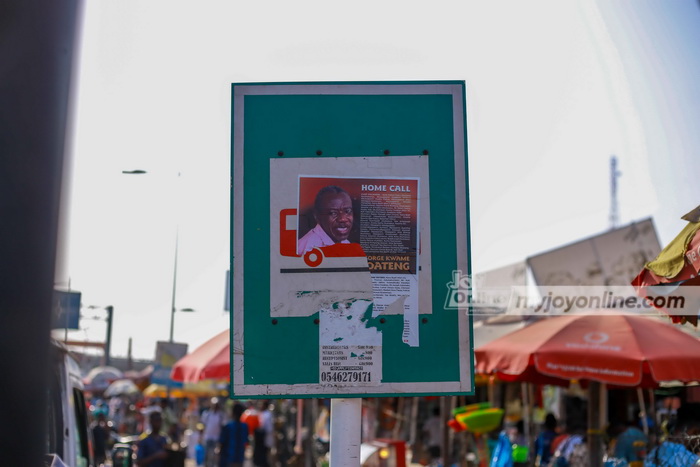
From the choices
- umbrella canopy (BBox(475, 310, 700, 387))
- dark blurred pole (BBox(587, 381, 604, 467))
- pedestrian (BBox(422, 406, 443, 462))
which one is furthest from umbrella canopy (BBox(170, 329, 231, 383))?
pedestrian (BBox(422, 406, 443, 462))

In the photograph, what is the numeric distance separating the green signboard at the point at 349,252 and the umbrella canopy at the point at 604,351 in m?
5.26

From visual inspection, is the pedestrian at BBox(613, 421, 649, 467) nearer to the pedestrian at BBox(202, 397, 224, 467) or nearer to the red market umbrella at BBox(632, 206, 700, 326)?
the red market umbrella at BBox(632, 206, 700, 326)

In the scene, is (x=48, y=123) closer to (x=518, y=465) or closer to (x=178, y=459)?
(x=178, y=459)

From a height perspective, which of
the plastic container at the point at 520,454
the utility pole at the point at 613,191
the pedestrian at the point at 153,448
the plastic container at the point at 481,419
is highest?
the utility pole at the point at 613,191

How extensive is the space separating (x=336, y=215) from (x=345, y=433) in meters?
0.90

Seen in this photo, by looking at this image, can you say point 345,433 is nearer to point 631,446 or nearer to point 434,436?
point 631,446

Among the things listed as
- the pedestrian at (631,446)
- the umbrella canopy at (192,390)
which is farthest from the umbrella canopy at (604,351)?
the umbrella canopy at (192,390)

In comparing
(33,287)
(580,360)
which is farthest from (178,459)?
(33,287)

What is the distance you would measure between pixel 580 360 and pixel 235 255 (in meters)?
5.96

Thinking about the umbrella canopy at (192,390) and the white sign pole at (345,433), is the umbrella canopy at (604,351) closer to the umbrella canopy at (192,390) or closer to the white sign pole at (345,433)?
the white sign pole at (345,433)

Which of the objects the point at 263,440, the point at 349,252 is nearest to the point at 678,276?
the point at 349,252

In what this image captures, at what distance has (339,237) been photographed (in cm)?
355

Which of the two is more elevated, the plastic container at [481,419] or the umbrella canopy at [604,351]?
the umbrella canopy at [604,351]

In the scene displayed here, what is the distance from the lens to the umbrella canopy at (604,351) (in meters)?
8.30
